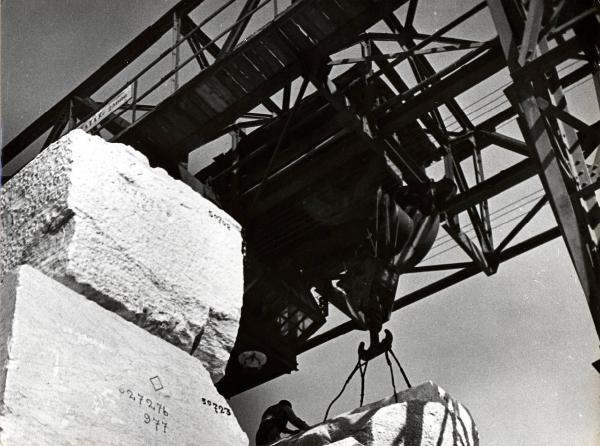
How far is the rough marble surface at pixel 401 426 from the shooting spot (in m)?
4.89

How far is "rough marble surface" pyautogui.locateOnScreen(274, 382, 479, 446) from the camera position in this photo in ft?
16.1

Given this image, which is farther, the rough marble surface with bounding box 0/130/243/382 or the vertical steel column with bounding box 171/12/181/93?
the vertical steel column with bounding box 171/12/181/93

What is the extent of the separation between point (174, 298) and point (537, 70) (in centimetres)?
482

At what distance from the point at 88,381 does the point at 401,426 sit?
2.98 meters

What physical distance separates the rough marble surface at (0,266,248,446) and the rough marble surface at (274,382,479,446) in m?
2.27

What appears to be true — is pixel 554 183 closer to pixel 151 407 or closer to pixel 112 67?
pixel 151 407

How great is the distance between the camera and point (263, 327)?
470 inches

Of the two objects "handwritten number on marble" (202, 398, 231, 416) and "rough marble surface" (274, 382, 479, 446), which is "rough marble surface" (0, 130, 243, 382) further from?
"rough marble surface" (274, 382, 479, 446)

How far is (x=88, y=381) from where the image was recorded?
2.32 meters

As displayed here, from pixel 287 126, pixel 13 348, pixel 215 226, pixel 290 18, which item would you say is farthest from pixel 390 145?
pixel 13 348

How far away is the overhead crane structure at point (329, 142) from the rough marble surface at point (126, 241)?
4916mm

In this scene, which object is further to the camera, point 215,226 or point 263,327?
point 263,327

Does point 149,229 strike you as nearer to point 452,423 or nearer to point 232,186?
point 452,423

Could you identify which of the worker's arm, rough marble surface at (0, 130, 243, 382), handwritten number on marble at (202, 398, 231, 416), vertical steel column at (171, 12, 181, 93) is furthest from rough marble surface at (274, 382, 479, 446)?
vertical steel column at (171, 12, 181, 93)
